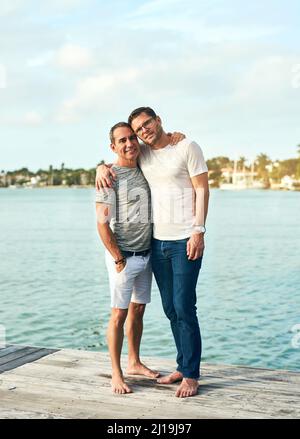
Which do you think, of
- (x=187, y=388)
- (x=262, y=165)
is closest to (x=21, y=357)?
(x=187, y=388)

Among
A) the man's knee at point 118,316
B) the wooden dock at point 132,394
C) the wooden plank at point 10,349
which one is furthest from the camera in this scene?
the wooden plank at point 10,349

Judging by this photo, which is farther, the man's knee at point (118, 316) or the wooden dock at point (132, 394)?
the man's knee at point (118, 316)

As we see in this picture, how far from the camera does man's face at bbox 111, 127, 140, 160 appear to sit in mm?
3865

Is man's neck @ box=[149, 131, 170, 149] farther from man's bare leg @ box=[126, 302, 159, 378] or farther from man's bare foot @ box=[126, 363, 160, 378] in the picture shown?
man's bare foot @ box=[126, 363, 160, 378]

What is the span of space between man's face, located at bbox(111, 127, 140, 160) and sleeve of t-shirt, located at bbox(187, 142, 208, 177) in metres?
0.32

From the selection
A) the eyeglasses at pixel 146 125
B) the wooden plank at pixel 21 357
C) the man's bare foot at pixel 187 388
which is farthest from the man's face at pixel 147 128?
the wooden plank at pixel 21 357

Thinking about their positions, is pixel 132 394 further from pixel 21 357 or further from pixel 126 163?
pixel 126 163

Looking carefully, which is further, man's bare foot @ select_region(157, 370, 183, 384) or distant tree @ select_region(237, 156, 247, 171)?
distant tree @ select_region(237, 156, 247, 171)

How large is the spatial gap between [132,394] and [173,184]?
1.26m

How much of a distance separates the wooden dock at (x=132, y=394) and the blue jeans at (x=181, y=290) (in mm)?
225

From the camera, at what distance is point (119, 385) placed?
3957 mm

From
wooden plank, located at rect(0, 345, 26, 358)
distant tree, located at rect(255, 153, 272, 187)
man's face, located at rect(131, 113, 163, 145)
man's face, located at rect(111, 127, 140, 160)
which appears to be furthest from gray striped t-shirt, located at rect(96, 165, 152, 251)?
distant tree, located at rect(255, 153, 272, 187)

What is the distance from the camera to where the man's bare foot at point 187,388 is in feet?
12.6

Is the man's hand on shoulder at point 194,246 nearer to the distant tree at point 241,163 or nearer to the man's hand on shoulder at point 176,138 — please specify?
the man's hand on shoulder at point 176,138
